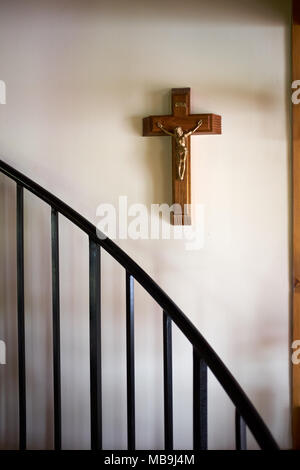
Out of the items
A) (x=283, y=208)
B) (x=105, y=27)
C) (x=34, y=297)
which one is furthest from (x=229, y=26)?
(x=34, y=297)

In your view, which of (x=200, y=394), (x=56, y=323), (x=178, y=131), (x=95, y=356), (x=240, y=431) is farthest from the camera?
(x=178, y=131)

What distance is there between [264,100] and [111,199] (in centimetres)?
99

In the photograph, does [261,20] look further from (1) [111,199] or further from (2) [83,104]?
(1) [111,199]

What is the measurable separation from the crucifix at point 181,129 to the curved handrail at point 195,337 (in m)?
0.79

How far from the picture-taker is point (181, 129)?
2.22m

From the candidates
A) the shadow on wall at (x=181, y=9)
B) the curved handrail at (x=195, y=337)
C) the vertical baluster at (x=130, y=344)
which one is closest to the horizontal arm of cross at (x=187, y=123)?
the shadow on wall at (x=181, y=9)

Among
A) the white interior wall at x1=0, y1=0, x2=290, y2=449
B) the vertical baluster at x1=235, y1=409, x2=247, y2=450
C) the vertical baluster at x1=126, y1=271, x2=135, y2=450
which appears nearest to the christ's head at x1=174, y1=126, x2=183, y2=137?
the white interior wall at x1=0, y1=0, x2=290, y2=449

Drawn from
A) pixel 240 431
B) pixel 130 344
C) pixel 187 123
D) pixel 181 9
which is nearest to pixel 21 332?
pixel 130 344

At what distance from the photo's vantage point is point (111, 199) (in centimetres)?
233

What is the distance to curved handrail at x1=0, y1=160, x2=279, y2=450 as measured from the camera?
43.4 inches

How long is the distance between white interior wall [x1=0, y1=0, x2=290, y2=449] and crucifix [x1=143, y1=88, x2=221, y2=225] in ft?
0.25

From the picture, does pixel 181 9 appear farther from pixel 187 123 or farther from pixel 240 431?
pixel 240 431

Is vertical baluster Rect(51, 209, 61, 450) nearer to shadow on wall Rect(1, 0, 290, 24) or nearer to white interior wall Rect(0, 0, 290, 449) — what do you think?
white interior wall Rect(0, 0, 290, 449)

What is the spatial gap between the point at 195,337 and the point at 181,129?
4.19 ft
